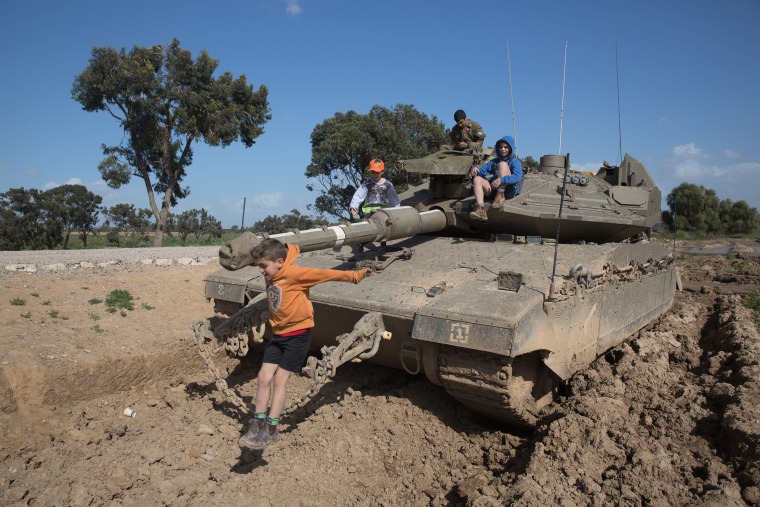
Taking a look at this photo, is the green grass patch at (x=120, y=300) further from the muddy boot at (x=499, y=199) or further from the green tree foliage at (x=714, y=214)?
→ the green tree foliage at (x=714, y=214)

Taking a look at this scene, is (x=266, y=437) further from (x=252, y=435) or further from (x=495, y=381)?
(x=495, y=381)

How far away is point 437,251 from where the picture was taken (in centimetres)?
648

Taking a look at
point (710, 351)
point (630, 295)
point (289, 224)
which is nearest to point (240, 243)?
point (630, 295)

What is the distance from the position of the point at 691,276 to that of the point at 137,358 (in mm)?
13628

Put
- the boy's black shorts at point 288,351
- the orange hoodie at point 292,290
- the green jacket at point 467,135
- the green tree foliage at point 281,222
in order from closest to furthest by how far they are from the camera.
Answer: the orange hoodie at point 292,290
the boy's black shorts at point 288,351
the green jacket at point 467,135
the green tree foliage at point 281,222

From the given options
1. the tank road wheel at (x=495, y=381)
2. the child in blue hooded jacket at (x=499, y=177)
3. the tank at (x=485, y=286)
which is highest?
the child in blue hooded jacket at (x=499, y=177)

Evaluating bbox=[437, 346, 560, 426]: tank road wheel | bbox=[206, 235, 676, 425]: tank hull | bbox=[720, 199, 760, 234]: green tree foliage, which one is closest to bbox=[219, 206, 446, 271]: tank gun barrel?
bbox=[206, 235, 676, 425]: tank hull

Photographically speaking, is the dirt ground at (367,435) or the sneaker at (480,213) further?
the sneaker at (480,213)

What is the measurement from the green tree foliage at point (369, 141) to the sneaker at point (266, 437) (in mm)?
16014

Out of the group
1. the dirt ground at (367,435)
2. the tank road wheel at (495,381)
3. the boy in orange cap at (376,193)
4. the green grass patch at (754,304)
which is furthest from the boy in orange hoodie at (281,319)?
the green grass patch at (754,304)

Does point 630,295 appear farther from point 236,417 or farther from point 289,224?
point 289,224

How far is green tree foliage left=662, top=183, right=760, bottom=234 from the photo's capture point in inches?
1463

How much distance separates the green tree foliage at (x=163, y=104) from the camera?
59.4 ft

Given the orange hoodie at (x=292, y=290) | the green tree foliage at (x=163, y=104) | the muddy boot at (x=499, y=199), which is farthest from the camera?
the green tree foliage at (x=163, y=104)
